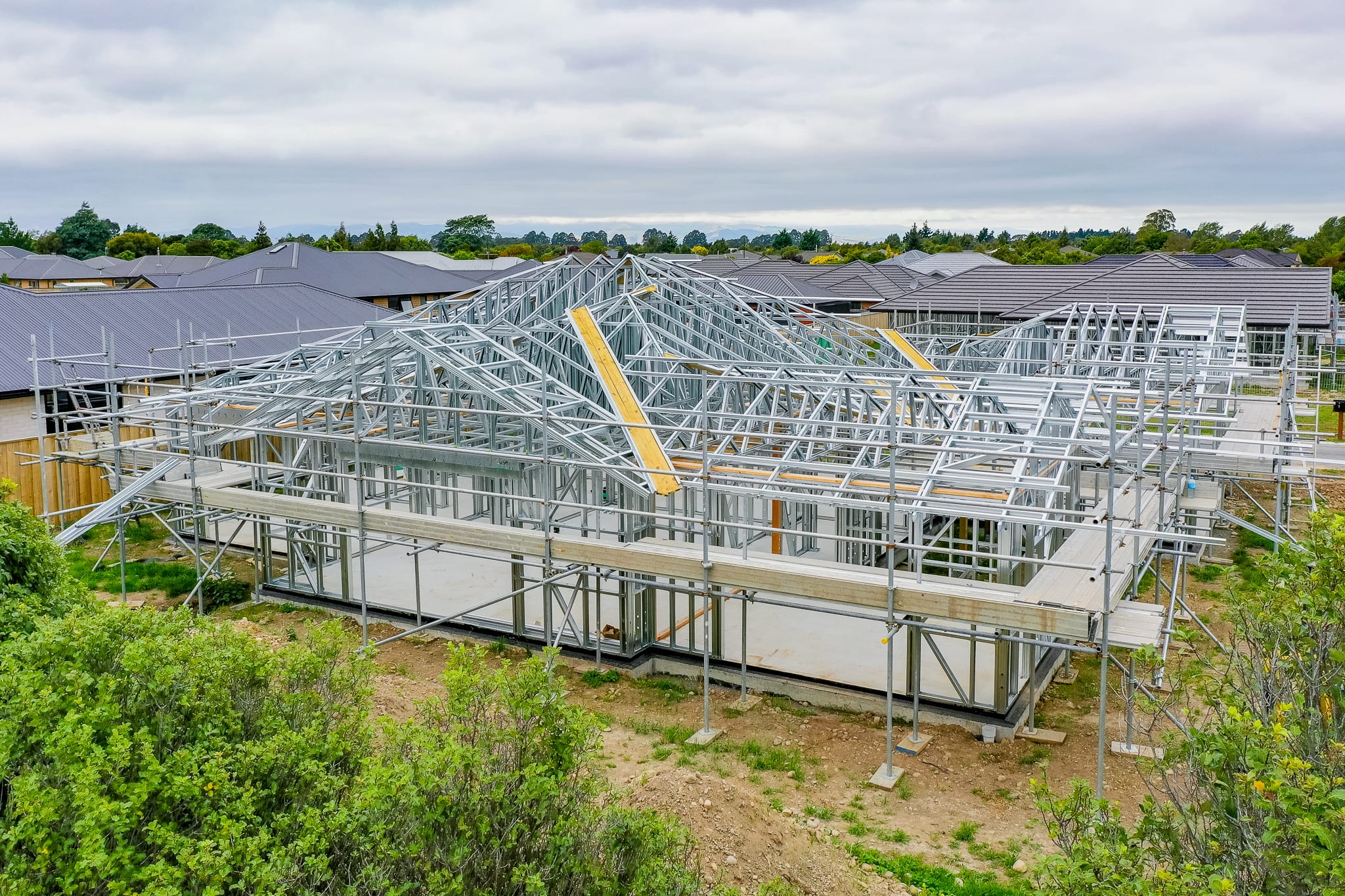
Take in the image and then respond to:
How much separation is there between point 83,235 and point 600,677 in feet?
353

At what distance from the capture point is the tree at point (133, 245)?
92.8m

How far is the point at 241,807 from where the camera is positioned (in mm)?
7160

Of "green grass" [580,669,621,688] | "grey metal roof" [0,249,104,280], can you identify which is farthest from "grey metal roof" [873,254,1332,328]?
"grey metal roof" [0,249,104,280]

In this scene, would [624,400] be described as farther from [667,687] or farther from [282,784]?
[282,784]

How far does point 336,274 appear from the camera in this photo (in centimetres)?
5269

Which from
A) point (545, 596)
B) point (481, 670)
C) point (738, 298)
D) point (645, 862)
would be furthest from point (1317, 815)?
point (738, 298)

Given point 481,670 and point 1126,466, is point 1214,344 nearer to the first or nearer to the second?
point 1126,466

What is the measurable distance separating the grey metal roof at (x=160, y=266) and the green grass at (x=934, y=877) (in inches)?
2615

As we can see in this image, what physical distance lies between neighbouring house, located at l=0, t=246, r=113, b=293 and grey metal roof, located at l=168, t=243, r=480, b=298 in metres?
14.9

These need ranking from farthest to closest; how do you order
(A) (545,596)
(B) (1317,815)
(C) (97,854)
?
(A) (545,596) → (C) (97,854) → (B) (1317,815)

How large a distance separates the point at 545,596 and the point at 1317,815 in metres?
11.8

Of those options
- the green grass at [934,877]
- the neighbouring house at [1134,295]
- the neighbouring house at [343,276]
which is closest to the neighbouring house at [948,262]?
the neighbouring house at [1134,295]

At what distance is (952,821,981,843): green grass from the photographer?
37.2 ft

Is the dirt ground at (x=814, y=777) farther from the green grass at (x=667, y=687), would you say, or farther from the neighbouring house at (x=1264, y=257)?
the neighbouring house at (x=1264, y=257)
